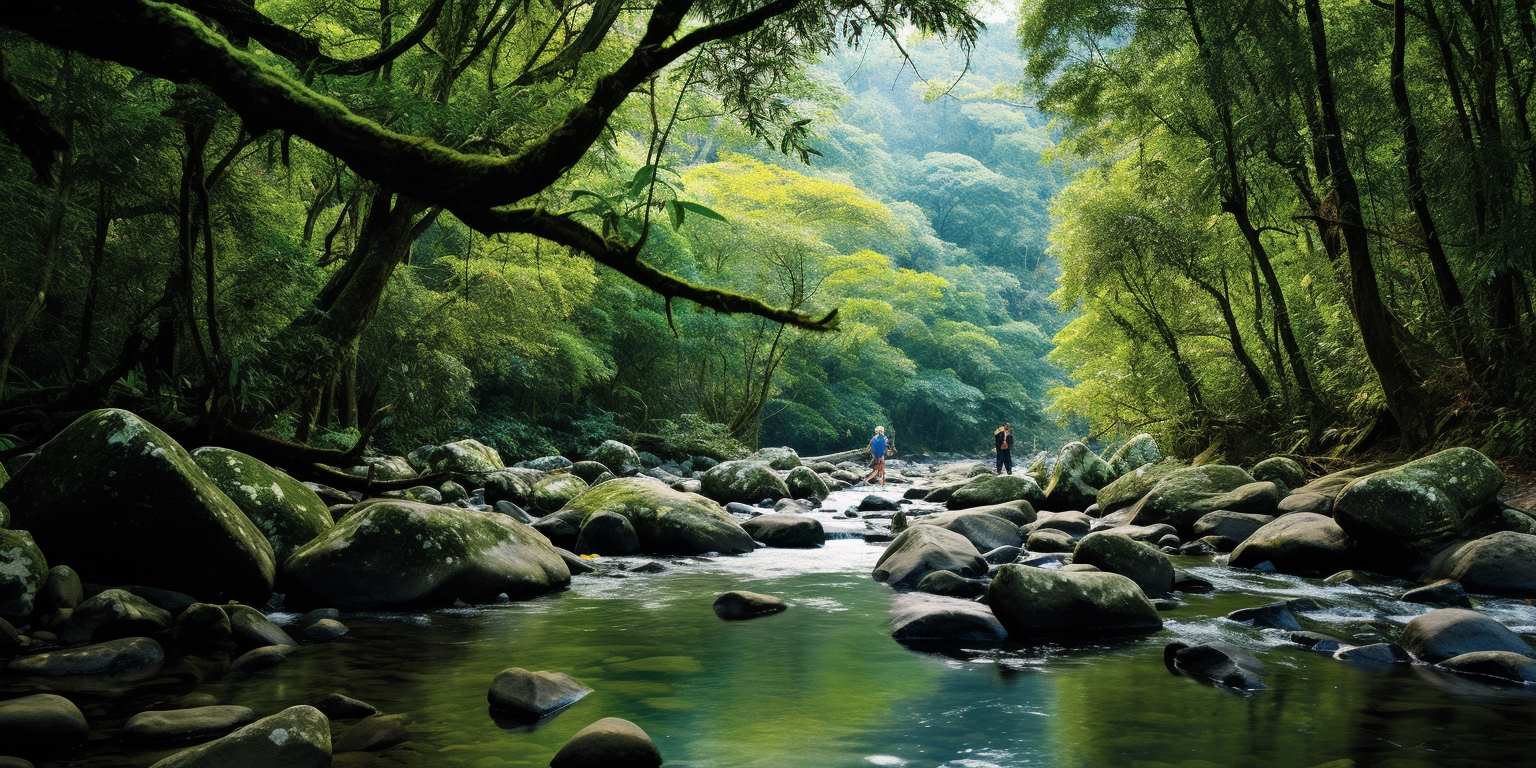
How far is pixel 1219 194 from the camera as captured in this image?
13555mm

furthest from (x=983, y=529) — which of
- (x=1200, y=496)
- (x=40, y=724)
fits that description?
(x=40, y=724)

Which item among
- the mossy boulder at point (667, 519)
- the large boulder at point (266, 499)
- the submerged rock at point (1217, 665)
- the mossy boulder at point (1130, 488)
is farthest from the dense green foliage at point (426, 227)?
the mossy boulder at point (1130, 488)

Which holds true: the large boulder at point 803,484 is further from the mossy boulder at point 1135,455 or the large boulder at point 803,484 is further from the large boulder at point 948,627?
the large boulder at point 948,627

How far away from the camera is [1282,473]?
12.3 meters

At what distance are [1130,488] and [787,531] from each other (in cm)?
545

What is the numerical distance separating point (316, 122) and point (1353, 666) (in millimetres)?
5221

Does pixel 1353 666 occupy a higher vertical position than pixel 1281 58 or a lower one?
lower

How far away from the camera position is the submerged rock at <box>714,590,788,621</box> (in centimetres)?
653

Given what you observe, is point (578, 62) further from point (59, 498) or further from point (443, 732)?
point (443, 732)

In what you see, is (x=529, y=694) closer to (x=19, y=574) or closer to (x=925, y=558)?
(x=19, y=574)

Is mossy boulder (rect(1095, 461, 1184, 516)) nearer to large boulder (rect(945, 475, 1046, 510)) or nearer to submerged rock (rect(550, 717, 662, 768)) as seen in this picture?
large boulder (rect(945, 475, 1046, 510))

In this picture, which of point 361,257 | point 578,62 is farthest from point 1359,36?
point 361,257

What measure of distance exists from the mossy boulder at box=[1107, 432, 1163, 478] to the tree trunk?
5.01 m

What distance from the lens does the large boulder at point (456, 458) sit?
14.7m
